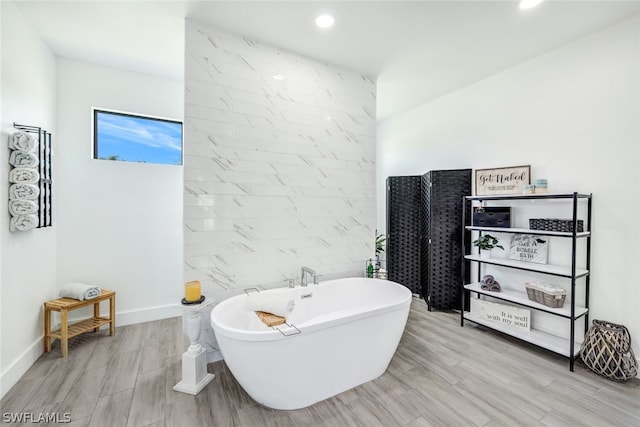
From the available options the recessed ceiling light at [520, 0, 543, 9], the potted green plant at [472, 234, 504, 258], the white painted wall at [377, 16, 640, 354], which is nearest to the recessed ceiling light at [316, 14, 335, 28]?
the recessed ceiling light at [520, 0, 543, 9]

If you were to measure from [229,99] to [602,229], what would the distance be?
350 cm

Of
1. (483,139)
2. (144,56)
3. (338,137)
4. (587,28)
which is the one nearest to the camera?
(587,28)

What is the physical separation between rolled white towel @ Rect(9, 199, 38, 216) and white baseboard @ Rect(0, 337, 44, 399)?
44.9 inches

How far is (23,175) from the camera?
2.18 metres

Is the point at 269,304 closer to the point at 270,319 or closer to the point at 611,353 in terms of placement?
the point at 270,319

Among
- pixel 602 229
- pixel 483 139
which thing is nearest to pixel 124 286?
pixel 483 139

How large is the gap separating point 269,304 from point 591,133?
3235 mm

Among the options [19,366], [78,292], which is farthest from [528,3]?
[19,366]

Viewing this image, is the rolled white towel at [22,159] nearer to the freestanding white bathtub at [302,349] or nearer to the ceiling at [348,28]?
the ceiling at [348,28]

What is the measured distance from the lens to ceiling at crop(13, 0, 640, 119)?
2.13 metres

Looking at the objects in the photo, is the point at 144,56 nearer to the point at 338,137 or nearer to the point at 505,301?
the point at 338,137

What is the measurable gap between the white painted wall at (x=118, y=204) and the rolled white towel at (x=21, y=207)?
30.8 inches

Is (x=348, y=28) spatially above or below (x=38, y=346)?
above

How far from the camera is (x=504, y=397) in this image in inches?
77.2
